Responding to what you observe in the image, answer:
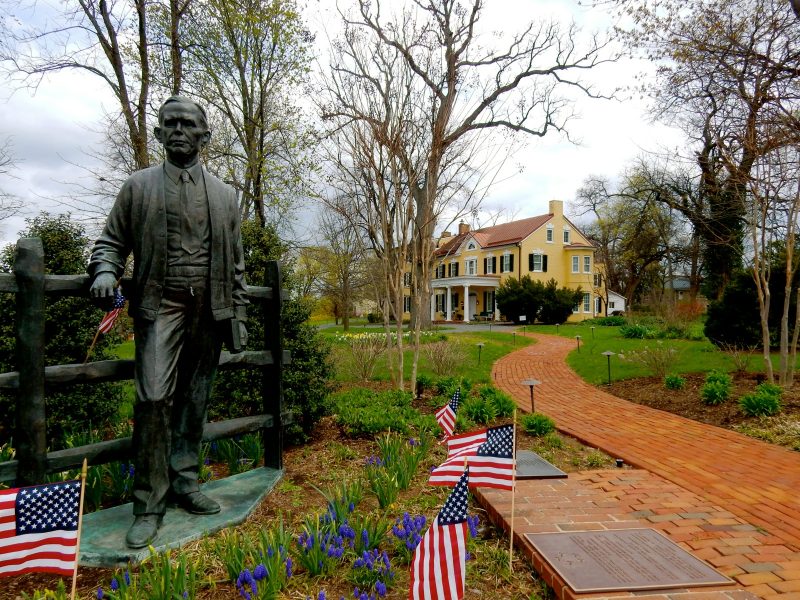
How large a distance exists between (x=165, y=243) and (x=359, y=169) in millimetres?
4942

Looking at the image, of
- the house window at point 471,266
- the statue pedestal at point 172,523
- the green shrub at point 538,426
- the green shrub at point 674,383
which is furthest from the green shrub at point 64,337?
the house window at point 471,266

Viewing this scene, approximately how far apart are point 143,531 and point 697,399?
27.8 feet

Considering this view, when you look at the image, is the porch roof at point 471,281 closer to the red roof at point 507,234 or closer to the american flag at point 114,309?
the red roof at point 507,234

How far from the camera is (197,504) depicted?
→ 3416 millimetres

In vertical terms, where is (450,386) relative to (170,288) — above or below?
below

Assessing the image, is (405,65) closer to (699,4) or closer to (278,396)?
(278,396)

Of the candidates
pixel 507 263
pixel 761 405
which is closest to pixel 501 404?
pixel 761 405

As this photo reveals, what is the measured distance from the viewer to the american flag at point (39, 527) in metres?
2.15

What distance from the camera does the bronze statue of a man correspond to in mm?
3066

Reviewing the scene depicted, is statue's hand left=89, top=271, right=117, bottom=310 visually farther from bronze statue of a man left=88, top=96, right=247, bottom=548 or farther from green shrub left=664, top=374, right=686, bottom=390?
green shrub left=664, top=374, right=686, bottom=390

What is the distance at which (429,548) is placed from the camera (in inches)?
93.1

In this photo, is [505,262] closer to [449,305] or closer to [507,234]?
[507,234]

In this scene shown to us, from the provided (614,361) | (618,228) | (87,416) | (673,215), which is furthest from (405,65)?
(618,228)

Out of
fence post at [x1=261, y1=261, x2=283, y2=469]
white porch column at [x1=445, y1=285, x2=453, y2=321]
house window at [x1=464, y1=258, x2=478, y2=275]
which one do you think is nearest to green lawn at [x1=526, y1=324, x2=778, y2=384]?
fence post at [x1=261, y1=261, x2=283, y2=469]
